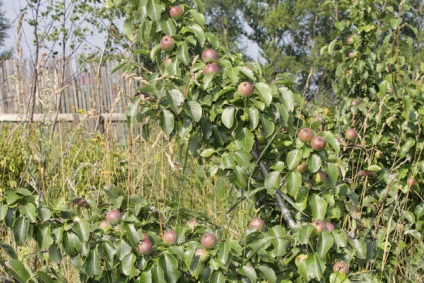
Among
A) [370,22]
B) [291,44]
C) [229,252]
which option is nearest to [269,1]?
[291,44]

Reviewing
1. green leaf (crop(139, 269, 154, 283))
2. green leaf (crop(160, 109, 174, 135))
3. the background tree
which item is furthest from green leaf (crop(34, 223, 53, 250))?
the background tree

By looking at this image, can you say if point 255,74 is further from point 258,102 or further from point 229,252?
point 229,252

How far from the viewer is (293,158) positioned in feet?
Result: 4.89

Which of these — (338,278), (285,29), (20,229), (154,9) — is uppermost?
(285,29)

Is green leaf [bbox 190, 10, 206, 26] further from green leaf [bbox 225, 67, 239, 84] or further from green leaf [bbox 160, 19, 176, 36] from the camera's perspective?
green leaf [bbox 225, 67, 239, 84]

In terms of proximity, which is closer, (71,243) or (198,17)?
(71,243)

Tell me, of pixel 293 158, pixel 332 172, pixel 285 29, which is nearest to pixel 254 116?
pixel 293 158

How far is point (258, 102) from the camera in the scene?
4.85 feet

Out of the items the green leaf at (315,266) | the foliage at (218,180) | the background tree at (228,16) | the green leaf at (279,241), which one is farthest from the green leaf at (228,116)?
the background tree at (228,16)

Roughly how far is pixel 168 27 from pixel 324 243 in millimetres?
777

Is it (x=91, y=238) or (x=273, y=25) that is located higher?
(x=273, y=25)

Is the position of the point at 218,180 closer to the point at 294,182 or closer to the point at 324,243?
the point at 294,182

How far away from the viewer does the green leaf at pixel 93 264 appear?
1356mm

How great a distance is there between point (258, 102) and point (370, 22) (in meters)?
1.45
